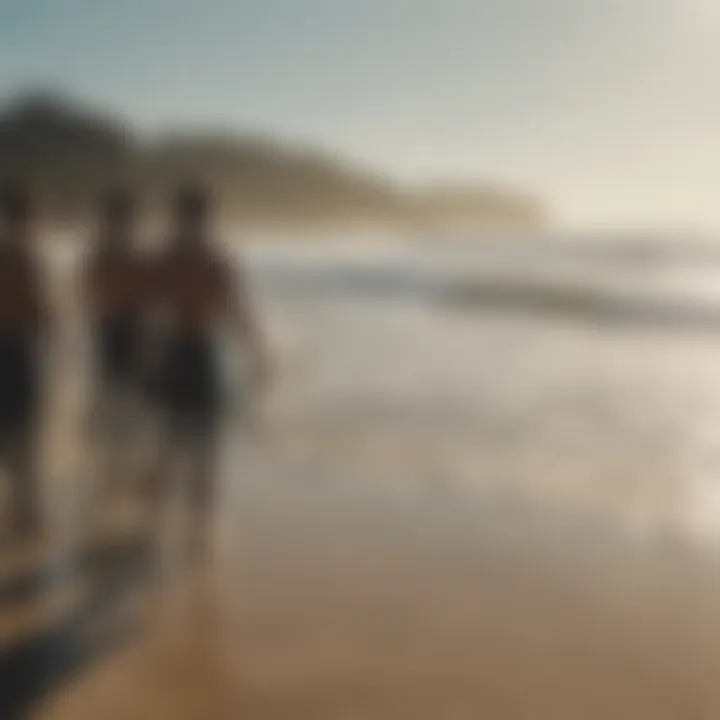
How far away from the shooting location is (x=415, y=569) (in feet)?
7.27

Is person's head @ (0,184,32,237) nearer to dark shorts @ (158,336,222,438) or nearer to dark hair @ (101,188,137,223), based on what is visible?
dark hair @ (101,188,137,223)

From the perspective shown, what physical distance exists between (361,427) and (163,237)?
1.36 meters

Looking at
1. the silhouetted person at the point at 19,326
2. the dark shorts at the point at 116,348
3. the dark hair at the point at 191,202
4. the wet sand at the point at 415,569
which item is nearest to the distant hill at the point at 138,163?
the dark hair at the point at 191,202

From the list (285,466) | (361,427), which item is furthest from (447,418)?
(285,466)

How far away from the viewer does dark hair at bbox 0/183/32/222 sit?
7.50 ft

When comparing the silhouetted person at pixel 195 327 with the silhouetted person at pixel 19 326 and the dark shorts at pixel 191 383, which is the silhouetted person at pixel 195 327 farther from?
the silhouetted person at pixel 19 326

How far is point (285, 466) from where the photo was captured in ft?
9.41

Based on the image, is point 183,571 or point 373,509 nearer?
point 183,571

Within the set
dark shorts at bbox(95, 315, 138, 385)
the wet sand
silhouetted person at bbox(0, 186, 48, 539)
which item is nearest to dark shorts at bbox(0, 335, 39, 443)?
silhouetted person at bbox(0, 186, 48, 539)

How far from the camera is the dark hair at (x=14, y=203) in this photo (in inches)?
90.0

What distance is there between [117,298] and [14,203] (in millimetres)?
355

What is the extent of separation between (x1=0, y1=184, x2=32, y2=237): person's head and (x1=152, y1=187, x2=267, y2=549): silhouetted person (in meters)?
0.36

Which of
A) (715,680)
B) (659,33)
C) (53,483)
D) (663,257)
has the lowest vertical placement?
(715,680)

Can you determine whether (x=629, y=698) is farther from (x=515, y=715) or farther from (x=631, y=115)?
(x=631, y=115)
